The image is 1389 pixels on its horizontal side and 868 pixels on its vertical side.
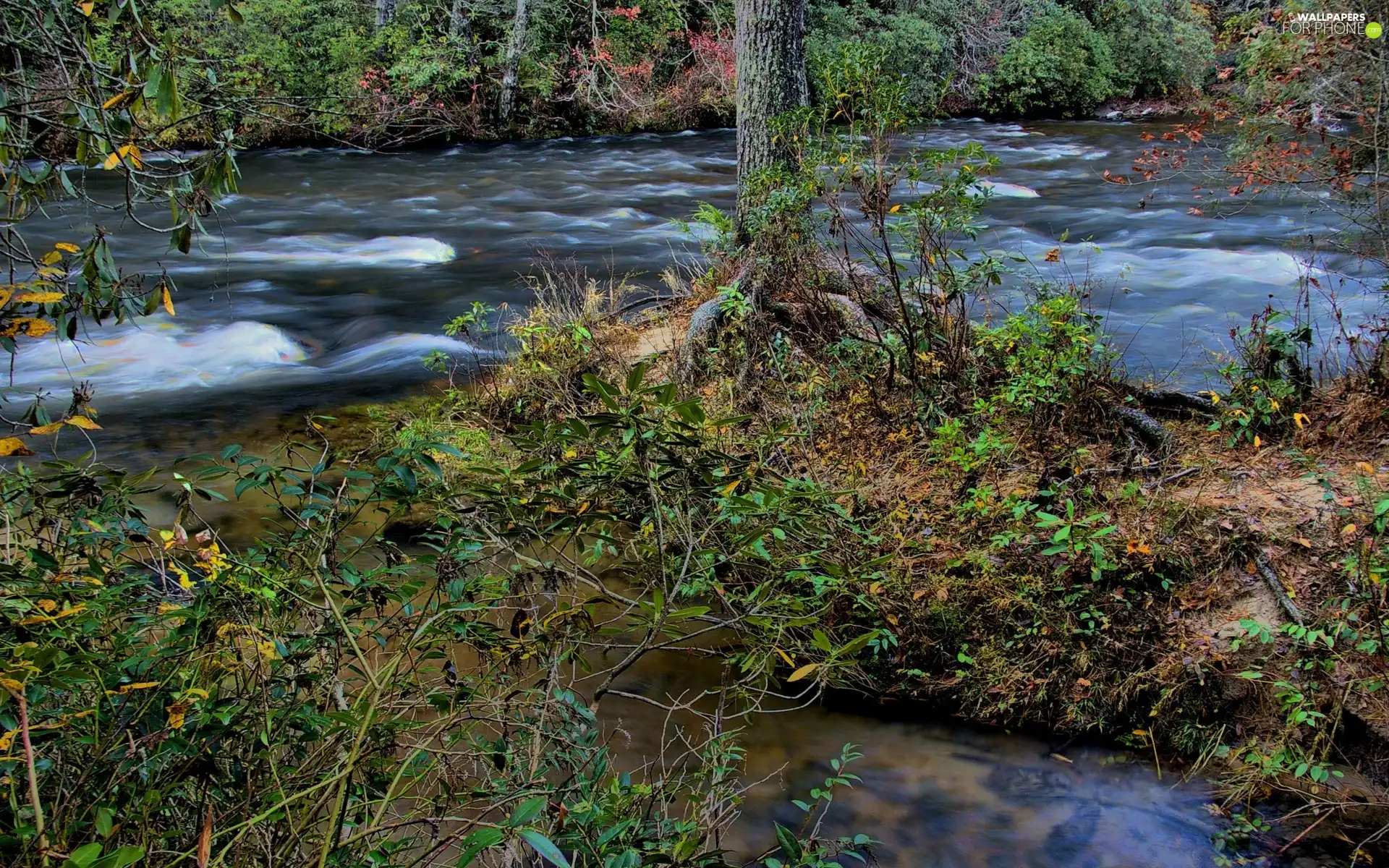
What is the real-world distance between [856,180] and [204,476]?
3.91 m

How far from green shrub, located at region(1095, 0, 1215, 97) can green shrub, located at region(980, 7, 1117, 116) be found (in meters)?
0.46

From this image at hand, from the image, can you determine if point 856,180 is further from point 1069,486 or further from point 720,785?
point 720,785

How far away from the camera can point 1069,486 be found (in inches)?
177

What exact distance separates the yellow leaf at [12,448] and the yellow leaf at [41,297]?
1.13 feet

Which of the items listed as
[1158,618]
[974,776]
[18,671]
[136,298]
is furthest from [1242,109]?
[18,671]

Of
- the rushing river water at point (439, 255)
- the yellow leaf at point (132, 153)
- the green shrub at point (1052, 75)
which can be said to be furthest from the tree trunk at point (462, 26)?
the yellow leaf at point (132, 153)

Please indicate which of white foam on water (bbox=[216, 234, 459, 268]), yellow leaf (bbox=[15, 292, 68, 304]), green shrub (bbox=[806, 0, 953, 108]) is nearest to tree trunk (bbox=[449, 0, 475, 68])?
green shrub (bbox=[806, 0, 953, 108])

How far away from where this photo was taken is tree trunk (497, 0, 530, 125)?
1714 cm

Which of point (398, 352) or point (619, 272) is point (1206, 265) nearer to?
point (619, 272)

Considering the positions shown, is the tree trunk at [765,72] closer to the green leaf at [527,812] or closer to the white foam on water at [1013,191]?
the green leaf at [527,812]

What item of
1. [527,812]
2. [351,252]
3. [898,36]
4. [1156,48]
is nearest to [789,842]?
[527,812]

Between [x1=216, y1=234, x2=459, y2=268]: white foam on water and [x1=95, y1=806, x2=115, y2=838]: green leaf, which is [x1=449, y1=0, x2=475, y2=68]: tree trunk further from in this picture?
[x1=95, y1=806, x2=115, y2=838]: green leaf

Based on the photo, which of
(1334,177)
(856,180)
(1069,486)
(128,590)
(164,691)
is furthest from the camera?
(1334,177)

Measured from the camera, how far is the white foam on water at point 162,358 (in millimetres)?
7543
